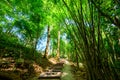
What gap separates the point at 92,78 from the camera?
12.1 feet

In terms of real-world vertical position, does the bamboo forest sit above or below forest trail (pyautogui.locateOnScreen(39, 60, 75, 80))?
above

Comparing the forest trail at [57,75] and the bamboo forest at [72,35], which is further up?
the bamboo forest at [72,35]

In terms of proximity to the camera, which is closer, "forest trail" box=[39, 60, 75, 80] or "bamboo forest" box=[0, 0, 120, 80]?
"bamboo forest" box=[0, 0, 120, 80]

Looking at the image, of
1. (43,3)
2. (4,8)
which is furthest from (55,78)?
(43,3)

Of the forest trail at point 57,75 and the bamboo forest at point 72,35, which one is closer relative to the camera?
the bamboo forest at point 72,35

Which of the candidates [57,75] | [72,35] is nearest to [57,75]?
[57,75]

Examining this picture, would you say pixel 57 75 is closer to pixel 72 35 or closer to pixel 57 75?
pixel 57 75

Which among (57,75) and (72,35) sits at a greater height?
(72,35)

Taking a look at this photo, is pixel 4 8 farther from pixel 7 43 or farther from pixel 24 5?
pixel 7 43

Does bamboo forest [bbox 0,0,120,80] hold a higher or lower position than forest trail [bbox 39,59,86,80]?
higher

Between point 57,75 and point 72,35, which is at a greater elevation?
point 72,35

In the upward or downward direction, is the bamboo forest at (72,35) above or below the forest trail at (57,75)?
above

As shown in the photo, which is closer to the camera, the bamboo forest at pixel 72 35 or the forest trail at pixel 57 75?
the bamboo forest at pixel 72 35

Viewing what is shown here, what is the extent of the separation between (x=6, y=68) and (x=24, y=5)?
8.51 feet
